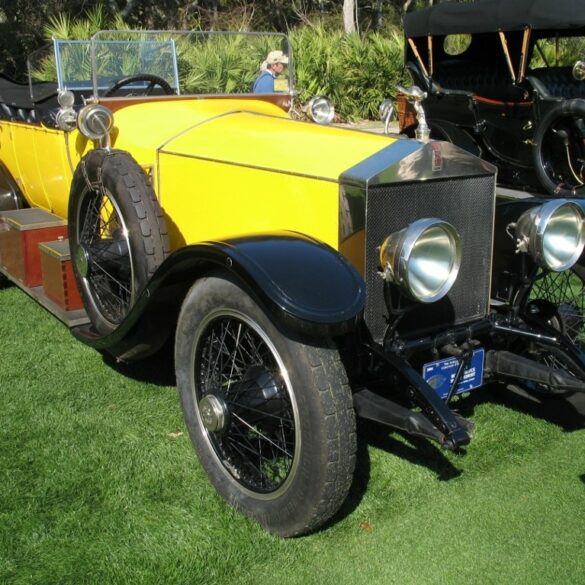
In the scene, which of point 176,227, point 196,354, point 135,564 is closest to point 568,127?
point 176,227

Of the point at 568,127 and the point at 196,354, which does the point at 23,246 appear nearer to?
the point at 196,354

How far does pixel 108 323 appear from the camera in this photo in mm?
3514

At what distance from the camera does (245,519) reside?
2559 mm

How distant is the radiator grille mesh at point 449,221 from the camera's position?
8.64ft

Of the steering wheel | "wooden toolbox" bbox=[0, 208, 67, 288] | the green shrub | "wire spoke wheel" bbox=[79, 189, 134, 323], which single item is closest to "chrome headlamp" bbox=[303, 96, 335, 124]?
the steering wheel

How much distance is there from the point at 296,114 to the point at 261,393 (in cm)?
253

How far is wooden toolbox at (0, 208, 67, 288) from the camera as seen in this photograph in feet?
14.0

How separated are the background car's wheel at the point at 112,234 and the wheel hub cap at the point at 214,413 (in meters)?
0.74

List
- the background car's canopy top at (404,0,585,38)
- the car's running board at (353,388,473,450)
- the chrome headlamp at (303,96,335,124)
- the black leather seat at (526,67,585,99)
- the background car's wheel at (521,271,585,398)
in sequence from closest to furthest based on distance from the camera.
A: the car's running board at (353,388,473,450) → the background car's wheel at (521,271,585,398) → the chrome headlamp at (303,96,335,124) → the background car's canopy top at (404,0,585,38) → the black leather seat at (526,67,585,99)

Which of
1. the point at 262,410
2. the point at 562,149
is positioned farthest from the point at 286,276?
the point at 562,149

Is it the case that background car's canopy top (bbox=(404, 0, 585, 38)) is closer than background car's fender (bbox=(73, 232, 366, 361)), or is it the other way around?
background car's fender (bbox=(73, 232, 366, 361))

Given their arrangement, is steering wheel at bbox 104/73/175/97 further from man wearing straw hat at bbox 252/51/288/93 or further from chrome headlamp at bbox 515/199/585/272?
chrome headlamp at bbox 515/199/585/272

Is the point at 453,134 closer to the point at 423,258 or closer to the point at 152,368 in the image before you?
the point at 152,368

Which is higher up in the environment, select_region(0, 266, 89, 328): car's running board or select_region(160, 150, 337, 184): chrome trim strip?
select_region(160, 150, 337, 184): chrome trim strip
